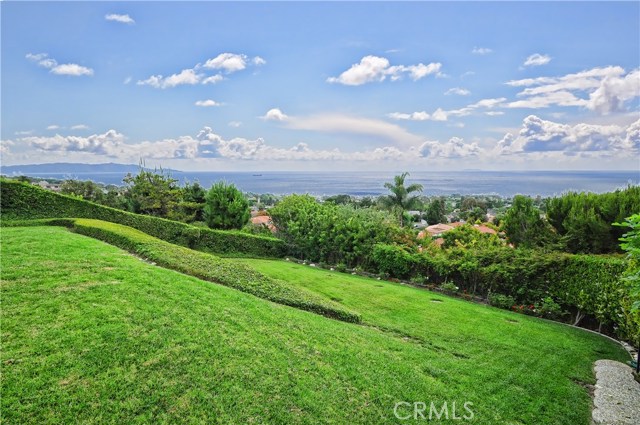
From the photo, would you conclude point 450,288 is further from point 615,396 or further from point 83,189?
point 83,189

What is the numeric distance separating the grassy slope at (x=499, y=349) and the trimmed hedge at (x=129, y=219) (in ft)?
28.9

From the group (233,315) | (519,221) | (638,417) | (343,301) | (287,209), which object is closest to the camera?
(638,417)

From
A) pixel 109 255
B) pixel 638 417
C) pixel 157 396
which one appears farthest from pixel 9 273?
pixel 638 417

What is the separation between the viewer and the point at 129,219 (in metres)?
18.1

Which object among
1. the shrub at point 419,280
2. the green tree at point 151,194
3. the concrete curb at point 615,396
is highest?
the green tree at point 151,194

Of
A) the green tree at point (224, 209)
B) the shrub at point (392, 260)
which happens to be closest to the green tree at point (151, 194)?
the green tree at point (224, 209)

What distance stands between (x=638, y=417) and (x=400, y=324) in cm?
486

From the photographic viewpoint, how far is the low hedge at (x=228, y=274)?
9234 mm

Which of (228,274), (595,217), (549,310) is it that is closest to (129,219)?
(228,274)

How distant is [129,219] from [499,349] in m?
17.2

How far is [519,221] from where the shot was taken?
63.3ft

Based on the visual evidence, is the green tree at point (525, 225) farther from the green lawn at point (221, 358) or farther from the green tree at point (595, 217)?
the green lawn at point (221, 358)

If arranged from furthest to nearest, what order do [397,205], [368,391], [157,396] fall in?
[397,205] < [368,391] < [157,396]

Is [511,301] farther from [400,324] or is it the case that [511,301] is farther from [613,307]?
[400,324]
